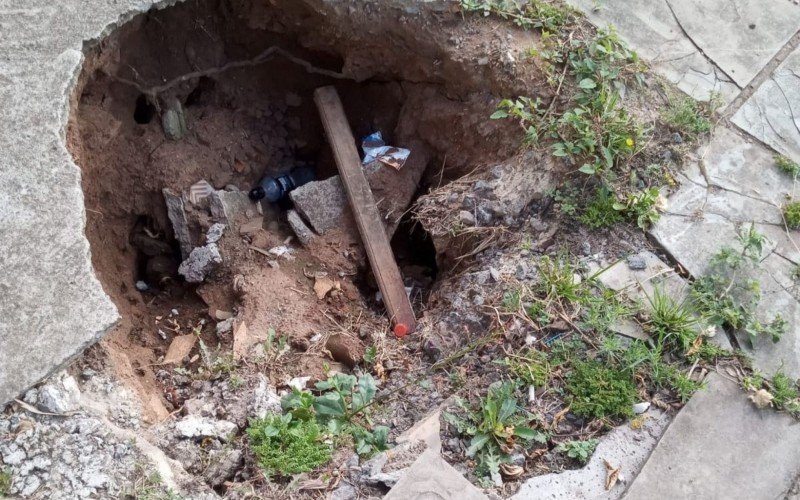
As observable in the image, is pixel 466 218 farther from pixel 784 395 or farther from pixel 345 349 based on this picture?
pixel 784 395

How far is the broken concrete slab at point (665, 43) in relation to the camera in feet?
11.2

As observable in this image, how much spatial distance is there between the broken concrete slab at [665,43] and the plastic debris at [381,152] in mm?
1188

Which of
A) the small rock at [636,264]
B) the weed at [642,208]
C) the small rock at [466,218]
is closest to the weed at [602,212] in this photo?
the weed at [642,208]

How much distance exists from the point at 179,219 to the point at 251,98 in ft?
2.87

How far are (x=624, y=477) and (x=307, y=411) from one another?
1.26 meters

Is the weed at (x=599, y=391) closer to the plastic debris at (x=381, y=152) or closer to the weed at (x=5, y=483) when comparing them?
the plastic debris at (x=381, y=152)

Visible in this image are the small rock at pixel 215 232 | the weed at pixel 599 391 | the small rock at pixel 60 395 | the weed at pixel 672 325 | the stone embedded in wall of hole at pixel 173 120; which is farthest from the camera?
the stone embedded in wall of hole at pixel 173 120

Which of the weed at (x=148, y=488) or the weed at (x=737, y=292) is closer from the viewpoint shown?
the weed at (x=148, y=488)

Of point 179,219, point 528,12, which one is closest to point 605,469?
point 528,12

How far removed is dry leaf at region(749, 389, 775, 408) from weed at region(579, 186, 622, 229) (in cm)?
92

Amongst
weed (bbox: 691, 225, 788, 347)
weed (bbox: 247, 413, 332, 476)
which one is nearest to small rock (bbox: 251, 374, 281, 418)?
weed (bbox: 247, 413, 332, 476)

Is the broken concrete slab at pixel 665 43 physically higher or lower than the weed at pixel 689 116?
higher

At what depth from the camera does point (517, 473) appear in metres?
2.53

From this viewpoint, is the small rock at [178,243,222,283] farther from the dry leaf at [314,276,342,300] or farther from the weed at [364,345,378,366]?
the weed at [364,345,378,366]
